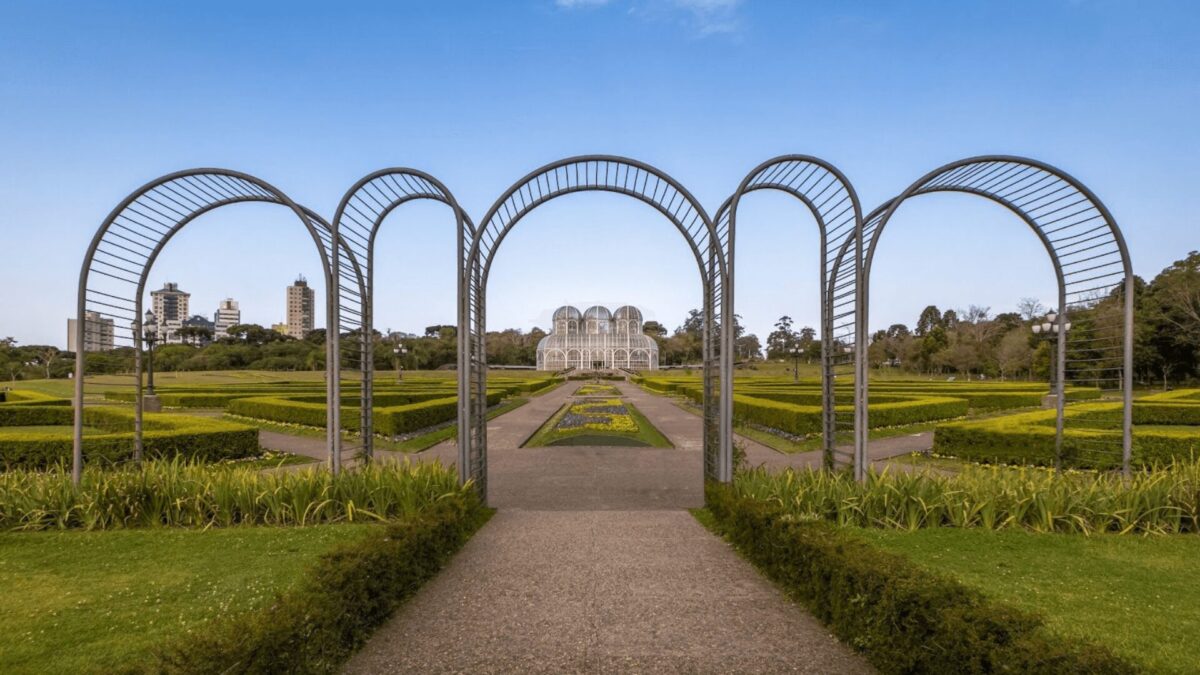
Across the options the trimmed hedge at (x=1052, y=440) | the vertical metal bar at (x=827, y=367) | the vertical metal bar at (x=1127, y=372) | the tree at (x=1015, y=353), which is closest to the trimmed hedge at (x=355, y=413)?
the vertical metal bar at (x=827, y=367)

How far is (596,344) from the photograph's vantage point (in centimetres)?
7344

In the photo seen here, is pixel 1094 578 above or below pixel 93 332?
below

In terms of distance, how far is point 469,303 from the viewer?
6738 mm

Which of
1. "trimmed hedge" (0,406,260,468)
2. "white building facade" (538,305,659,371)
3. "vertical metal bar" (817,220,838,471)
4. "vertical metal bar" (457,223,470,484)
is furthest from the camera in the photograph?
"white building facade" (538,305,659,371)

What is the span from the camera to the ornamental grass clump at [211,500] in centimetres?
598

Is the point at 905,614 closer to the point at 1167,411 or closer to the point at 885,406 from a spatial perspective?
the point at 885,406

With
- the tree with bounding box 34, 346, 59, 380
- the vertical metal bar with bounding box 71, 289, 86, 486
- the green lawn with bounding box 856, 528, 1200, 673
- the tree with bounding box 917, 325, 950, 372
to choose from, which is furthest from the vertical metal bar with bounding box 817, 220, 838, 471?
the tree with bounding box 34, 346, 59, 380

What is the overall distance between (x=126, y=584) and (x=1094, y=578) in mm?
7063

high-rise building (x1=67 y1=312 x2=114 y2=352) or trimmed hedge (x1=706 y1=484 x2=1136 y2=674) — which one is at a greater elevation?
high-rise building (x1=67 y1=312 x2=114 y2=352)

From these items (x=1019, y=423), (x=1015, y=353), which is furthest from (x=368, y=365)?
(x=1015, y=353)

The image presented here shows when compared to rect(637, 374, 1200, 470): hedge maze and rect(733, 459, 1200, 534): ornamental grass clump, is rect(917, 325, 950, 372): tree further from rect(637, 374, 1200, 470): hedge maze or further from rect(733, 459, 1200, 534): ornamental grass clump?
rect(733, 459, 1200, 534): ornamental grass clump

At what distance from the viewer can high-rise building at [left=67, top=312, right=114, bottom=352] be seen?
22.4 feet

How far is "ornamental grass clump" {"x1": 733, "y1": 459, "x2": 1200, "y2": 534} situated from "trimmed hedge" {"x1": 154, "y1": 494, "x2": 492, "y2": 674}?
3.23m

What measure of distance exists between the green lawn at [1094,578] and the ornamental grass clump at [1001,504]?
0.21 meters
